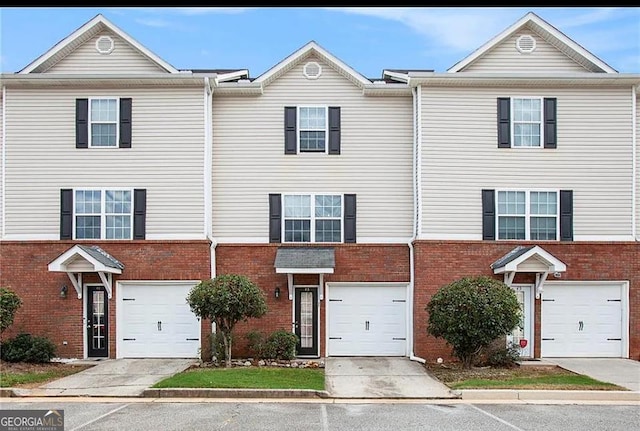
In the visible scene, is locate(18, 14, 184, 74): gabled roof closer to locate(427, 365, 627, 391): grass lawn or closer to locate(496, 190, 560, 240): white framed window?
locate(496, 190, 560, 240): white framed window

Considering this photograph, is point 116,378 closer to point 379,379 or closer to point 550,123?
point 379,379

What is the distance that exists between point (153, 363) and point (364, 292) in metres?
6.25

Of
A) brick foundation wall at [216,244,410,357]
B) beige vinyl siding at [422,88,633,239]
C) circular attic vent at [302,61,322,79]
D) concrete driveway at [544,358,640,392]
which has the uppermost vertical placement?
circular attic vent at [302,61,322,79]

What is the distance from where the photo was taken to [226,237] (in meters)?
19.8

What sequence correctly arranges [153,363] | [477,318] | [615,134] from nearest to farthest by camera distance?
[477,318] → [153,363] → [615,134]

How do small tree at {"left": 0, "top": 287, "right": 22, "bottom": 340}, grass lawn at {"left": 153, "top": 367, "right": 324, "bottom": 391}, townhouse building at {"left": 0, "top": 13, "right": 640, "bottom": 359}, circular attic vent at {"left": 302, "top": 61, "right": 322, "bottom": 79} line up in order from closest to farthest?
grass lawn at {"left": 153, "top": 367, "right": 324, "bottom": 391}, small tree at {"left": 0, "top": 287, "right": 22, "bottom": 340}, townhouse building at {"left": 0, "top": 13, "right": 640, "bottom": 359}, circular attic vent at {"left": 302, "top": 61, "right": 322, "bottom": 79}

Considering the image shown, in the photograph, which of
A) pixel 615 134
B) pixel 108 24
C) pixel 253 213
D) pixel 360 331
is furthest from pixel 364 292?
pixel 108 24

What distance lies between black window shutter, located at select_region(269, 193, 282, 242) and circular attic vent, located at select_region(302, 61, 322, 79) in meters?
3.69

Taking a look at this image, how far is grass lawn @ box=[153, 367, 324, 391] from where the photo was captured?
13.8 m

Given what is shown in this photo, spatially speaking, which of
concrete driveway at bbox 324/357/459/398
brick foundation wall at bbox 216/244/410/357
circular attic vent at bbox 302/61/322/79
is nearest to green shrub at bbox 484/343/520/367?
concrete driveway at bbox 324/357/459/398

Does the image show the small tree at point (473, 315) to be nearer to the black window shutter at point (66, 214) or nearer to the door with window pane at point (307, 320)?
the door with window pane at point (307, 320)

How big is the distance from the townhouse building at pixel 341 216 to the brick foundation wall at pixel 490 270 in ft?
0.13

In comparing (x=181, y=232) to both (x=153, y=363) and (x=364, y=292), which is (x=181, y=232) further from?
(x=364, y=292)

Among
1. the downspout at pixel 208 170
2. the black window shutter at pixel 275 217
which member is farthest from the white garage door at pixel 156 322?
the black window shutter at pixel 275 217
